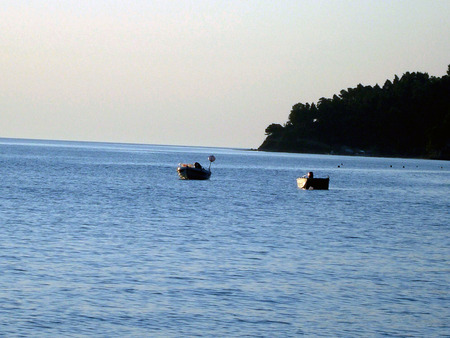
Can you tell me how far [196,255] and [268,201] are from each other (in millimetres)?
42239

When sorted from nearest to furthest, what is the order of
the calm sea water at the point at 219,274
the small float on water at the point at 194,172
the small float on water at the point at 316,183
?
the calm sea water at the point at 219,274 → the small float on water at the point at 316,183 → the small float on water at the point at 194,172

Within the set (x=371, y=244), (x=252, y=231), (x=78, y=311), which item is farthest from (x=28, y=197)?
(x=78, y=311)

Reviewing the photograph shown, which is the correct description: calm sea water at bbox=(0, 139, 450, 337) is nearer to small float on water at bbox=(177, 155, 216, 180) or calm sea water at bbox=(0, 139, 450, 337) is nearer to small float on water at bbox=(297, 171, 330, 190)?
small float on water at bbox=(297, 171, 330, 190)

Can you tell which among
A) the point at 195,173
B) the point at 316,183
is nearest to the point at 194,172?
the point at 195,173

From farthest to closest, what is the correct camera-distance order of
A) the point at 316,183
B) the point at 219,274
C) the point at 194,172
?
the point at 194,172, the point at 316,183, the point at 219,274

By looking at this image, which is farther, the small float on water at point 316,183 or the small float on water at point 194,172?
the small float on water at point 194,172

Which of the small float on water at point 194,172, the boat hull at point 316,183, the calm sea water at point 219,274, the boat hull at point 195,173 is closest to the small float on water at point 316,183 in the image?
the boat hull at point 316,183

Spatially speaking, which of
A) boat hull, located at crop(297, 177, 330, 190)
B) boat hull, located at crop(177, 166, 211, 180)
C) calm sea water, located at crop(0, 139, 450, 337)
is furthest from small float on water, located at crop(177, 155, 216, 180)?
calm sea water, located at crop(0, 139, 450, 337)

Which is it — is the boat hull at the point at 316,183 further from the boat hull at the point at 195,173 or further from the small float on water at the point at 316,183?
the boat hull at the point at 195,173

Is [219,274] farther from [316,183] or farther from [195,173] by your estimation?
[195,173]

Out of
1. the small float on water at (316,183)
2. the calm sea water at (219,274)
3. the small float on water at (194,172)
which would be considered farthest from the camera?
the small float on water at (194,172)

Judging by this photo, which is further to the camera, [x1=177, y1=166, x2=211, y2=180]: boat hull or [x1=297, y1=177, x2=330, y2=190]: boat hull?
[x1=177, y1=166, x2=211, y2=180]: boat hull

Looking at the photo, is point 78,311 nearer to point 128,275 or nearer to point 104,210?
point 128,275

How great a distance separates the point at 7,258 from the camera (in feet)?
109
